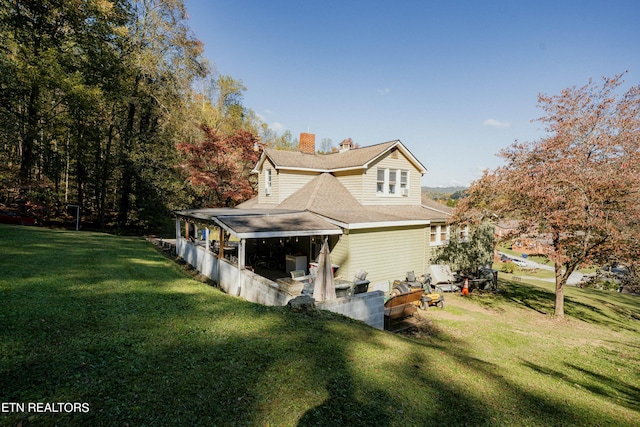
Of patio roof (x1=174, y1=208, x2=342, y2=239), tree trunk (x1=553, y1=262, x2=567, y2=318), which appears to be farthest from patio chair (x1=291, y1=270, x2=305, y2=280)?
tree trunk (x1=553, y1=262, x2=567, y2=318)

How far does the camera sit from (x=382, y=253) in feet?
49.3

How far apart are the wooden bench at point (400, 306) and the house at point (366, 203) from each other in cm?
372

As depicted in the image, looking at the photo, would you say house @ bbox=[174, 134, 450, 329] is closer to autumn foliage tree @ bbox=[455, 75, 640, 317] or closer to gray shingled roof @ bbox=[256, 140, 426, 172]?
gray shingled roof @ bbox=[256, 140, 426, 172]

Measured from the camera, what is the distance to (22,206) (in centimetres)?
2470

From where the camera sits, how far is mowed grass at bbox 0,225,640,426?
12.1 feet

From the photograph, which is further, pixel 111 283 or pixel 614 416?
pixel 111 283

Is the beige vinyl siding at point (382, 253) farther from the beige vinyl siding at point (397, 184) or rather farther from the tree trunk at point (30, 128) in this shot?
the tree trunk at point (30, 128)

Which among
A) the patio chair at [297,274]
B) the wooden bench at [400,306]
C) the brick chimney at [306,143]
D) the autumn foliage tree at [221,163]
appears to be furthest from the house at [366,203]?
the autumn foliage tree at [221,163]

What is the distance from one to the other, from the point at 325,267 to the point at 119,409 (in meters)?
5.67

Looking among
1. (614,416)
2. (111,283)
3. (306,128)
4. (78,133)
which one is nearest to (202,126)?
(306,128)

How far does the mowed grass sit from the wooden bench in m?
1.33

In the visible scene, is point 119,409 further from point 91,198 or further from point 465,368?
point 91,198

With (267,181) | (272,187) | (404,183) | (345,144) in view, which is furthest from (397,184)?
(267,181)


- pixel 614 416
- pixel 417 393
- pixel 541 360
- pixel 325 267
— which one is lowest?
pixel 541 360
